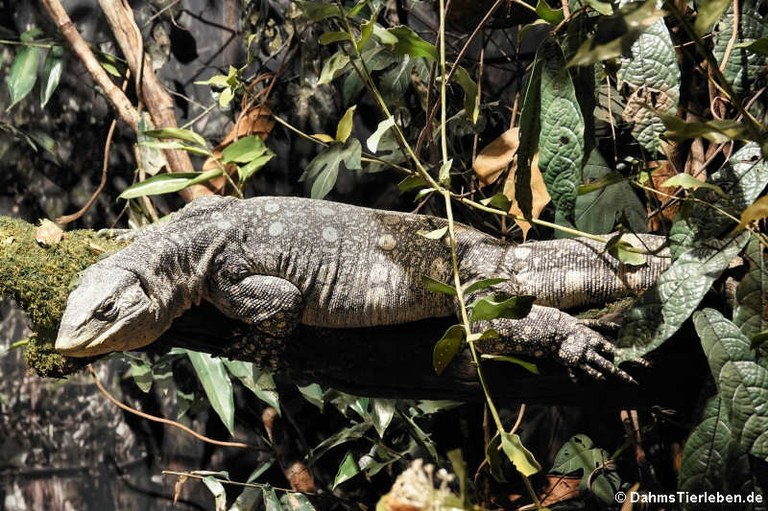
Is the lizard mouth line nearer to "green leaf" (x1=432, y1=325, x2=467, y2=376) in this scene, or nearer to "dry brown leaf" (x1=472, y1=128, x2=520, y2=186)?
"green leaf" (x1=432, y1=325, x2=467, y2=376)

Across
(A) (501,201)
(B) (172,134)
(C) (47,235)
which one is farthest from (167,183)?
(A) (501,201)

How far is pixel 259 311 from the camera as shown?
2309 mm

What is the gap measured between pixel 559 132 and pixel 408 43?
627mm

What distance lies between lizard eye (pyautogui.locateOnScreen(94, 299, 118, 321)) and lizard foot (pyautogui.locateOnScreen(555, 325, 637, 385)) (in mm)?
1263

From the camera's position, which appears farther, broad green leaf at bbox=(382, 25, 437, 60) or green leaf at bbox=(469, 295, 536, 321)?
broad green leaf at bbox=(382, 25, 437, 60)

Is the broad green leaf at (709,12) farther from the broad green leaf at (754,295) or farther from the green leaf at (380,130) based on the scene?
the green leaf at (380,130)

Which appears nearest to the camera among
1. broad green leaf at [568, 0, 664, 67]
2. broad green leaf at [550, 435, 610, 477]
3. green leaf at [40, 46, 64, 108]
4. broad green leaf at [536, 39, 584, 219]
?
broad green leaf at [568, 0, 664, 67]

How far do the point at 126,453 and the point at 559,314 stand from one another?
2650 mm

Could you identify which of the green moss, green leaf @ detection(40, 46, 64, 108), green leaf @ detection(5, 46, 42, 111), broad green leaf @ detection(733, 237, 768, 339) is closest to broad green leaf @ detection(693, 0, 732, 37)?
broad green leaf @ detection(733, 237, 768, 339)

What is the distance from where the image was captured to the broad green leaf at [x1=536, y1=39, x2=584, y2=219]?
157 centimetres

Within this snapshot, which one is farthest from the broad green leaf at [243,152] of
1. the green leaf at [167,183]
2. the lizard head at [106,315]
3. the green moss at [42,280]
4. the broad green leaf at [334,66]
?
the lizard head at [106,315]

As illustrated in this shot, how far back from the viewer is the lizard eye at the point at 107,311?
222 cm

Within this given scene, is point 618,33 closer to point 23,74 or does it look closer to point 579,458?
point 579,458

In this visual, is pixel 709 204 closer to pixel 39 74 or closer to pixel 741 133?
pixel 741 133
